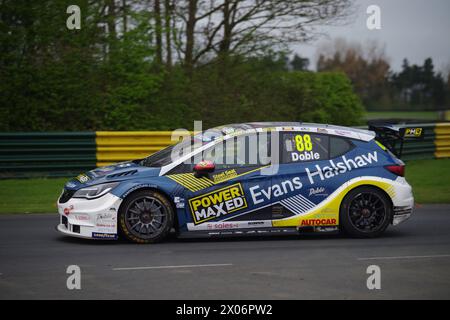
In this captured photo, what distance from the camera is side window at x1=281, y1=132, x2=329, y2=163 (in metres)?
10.6

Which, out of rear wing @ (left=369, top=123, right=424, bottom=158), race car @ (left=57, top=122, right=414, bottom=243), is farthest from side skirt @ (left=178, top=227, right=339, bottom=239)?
rear wing @ (left=369, top=123, right=424, bottom=158)

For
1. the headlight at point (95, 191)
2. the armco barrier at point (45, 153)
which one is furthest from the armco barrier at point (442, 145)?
the headlight at point (95, 191)

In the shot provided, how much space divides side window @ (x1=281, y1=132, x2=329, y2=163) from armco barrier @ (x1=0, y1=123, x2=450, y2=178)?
784cm

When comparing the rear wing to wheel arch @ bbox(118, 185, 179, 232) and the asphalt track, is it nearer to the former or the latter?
the asphalt track

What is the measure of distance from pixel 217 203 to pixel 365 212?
205cm

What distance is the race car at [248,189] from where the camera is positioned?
9.96 m

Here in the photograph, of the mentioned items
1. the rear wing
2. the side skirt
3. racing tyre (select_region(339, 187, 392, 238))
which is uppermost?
the rear wing

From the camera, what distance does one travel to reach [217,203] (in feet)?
33.3

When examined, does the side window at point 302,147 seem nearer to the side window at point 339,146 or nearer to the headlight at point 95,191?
the side window at point 339,146

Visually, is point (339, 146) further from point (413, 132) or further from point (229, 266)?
point (229, 266)

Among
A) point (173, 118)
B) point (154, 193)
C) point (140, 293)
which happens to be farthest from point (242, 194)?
point (173, 118)

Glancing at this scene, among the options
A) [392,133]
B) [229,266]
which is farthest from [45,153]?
[229,266]

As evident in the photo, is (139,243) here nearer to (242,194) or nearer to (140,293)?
(242,194)

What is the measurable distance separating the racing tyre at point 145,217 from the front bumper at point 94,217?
0.12 meters
